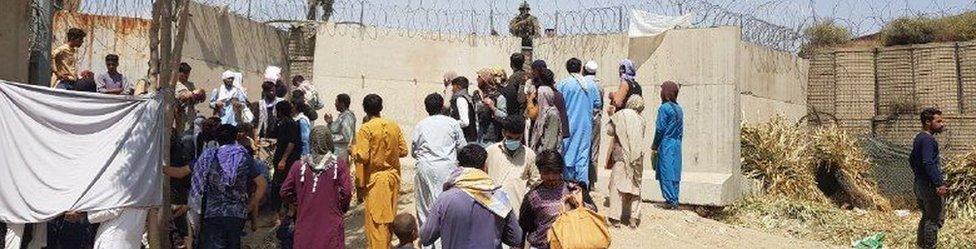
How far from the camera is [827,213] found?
10.4 m

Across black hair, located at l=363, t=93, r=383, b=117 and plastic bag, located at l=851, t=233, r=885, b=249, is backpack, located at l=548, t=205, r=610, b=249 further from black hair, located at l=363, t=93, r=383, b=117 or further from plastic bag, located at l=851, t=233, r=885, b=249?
plastic bag, located at l=851, t=233, r=885, b=249

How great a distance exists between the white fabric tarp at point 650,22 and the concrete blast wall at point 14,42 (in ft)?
22.7

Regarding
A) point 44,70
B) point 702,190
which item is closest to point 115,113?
point 44,70

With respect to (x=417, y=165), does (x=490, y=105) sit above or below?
above

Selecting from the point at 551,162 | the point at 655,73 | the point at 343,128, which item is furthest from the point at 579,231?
the point at 655,73

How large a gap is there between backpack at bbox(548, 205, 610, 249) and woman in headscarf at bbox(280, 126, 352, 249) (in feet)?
6.84

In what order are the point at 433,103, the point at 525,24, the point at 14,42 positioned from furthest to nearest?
the point at 525,24
the point at 14,42
the point at 433,103

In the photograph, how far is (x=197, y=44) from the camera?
36.0 ft

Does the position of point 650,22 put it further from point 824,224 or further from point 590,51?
point 824,224

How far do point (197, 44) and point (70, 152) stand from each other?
437 centimetres

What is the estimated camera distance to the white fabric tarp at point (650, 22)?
12.1 metres

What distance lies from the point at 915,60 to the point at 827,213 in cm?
417

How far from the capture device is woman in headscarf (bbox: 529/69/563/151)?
7941 millimetres

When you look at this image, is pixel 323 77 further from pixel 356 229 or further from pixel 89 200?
pixel 89 200
